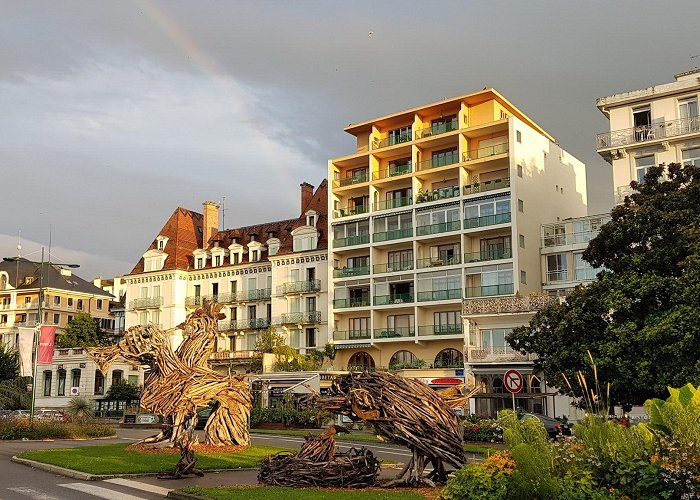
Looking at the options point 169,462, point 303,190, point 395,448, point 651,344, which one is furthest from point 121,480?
point 303,190

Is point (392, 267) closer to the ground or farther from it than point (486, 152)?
closer to the ground

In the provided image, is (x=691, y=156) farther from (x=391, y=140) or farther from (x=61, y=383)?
(x=61, y=383)

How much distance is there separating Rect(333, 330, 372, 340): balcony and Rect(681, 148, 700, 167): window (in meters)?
26.4

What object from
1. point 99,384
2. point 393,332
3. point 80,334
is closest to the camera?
point 393,332

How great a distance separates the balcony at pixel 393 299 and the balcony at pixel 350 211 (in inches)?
295

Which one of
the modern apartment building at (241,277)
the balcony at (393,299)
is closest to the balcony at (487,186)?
the balcony at (393,299)

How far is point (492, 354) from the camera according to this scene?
46.6 metres

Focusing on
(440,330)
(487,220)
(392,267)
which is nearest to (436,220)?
(487,220)

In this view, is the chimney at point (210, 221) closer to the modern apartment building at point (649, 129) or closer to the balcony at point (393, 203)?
the balcony at point (393, 203)

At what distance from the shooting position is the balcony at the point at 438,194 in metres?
56.5

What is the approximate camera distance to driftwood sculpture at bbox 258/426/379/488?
618 inches

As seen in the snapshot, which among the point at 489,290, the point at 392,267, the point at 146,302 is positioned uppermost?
the point at 392,267

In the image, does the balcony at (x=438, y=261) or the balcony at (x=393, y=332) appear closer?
the balcony at (x=438, y=261)

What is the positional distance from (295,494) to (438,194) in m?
44.6
